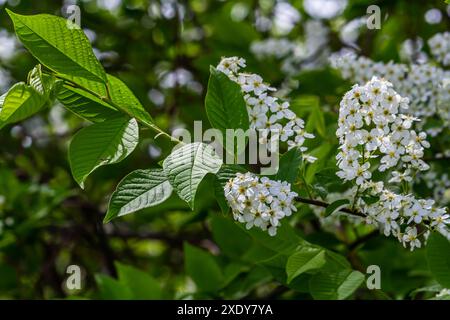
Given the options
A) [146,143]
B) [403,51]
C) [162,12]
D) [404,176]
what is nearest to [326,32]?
[403,51]

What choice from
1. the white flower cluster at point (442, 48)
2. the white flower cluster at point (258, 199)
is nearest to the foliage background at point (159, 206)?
the white flower cluster at point (442, 48)

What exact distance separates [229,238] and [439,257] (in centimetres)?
99

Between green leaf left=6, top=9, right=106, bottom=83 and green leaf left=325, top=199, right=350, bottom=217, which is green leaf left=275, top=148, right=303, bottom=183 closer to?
green leaf left=325, top=199, right=350, bottom=217

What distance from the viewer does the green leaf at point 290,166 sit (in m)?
1.63

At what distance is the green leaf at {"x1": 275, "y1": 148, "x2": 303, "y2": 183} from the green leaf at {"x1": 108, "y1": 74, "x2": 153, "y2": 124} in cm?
35

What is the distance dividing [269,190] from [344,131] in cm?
24

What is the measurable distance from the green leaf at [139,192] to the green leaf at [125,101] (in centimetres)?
16

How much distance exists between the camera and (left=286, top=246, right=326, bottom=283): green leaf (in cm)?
176

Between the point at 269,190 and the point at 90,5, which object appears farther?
the point at 90,5

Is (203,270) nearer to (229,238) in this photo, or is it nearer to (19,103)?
(229,238)

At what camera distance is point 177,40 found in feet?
11.8

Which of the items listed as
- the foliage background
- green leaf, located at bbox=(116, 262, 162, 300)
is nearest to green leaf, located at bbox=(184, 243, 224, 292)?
the foliage background

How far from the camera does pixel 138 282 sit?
257 cm
